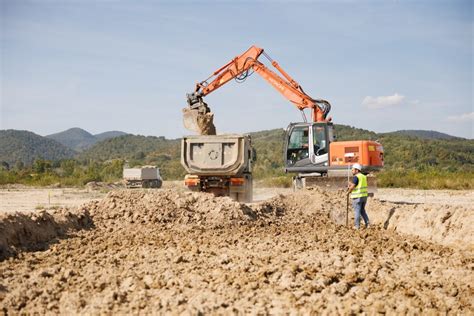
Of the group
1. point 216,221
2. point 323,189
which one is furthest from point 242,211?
point 323,189

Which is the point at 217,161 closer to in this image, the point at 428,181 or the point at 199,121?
the point at 199,121

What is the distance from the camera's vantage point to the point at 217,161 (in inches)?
600

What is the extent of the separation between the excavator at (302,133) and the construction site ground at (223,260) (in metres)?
3.39

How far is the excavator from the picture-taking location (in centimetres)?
1703

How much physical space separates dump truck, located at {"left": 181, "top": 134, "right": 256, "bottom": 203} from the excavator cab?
2.70 m

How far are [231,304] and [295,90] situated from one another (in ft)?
45.7

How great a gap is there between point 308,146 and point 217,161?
3929 mm

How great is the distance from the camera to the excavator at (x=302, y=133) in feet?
55.9

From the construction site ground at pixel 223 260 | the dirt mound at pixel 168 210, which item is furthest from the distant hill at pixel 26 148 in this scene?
the construction site ground at pixel 223 260

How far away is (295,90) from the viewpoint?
18875mm

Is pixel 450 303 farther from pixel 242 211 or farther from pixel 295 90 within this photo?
pixel 295 90

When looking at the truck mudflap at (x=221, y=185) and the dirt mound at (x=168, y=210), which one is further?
the truck mudflap at (x=221, y=185)

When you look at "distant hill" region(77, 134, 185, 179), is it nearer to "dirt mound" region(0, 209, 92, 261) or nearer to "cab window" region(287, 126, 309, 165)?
"cab window" region(287, 126, 309, 165)

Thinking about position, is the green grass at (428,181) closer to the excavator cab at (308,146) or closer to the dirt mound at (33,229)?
the excavator cab at (308,146)
